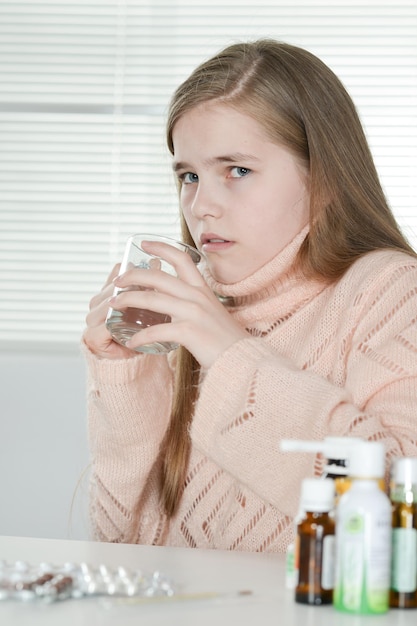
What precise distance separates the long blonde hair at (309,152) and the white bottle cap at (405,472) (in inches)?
29.2

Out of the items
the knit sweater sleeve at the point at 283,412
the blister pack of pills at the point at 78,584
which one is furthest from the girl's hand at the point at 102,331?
the blister pack of pills at the point at 78,584

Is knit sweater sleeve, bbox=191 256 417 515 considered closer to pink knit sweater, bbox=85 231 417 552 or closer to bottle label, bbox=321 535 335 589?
pink knit sweater, bbox=85 231 417 552

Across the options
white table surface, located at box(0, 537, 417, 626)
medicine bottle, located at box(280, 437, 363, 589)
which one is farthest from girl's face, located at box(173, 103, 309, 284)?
medicine bottle, located at box(280, 437, 363, 589)

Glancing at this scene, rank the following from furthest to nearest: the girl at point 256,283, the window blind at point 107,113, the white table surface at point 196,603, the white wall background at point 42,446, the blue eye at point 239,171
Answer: the window blind at point 107,113
the white wall background at point 42,446
the blue eye at point 239,171
the girl at point 256,283
the white table surface at point 196,603

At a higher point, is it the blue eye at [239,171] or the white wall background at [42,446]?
the blue eye at [239,171]

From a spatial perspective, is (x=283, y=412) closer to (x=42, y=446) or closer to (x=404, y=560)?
(x=404, y=560)

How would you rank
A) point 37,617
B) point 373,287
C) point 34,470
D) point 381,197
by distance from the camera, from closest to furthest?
point 37,617, point 373,287, point 381,197, point 34,470

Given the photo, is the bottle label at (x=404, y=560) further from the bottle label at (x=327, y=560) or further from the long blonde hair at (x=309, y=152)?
the long blonde hair at (x=309, y=152)

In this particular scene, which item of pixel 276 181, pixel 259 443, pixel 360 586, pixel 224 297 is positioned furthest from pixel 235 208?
pixel 360 586

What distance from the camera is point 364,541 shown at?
31.4 inches

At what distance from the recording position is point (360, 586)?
2.64ft

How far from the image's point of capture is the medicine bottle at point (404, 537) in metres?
0.84

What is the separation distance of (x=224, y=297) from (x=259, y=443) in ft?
1.68

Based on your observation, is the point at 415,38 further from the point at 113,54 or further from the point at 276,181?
the point at 276,181
